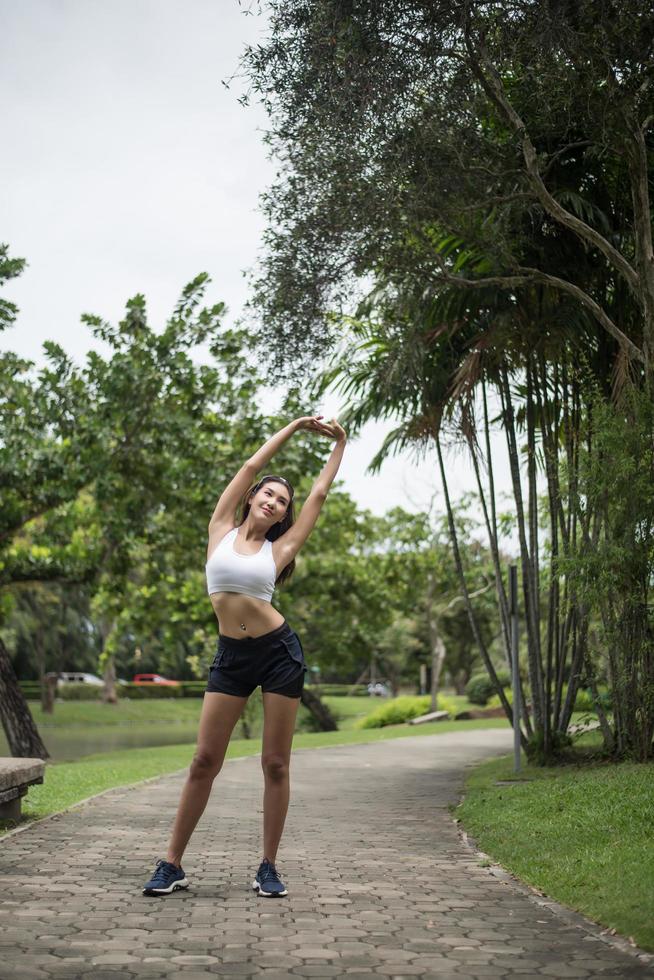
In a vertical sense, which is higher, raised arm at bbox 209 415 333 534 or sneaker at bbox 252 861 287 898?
raised arm at bbox 209 415 333 534

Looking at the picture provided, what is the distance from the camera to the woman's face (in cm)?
→ 563

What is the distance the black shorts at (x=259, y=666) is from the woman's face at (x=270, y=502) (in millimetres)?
585

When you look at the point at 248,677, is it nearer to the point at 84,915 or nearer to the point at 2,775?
the point at 84,915

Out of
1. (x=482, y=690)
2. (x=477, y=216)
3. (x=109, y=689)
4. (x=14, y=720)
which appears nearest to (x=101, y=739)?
(x=14, y=720)

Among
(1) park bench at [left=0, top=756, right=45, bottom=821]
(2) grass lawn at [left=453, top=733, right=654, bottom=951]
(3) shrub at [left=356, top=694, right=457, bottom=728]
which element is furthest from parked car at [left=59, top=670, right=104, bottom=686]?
(1) park bench at [left=0, top=756, right=45, bottom=821]

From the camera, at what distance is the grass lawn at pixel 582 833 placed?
5.28 m

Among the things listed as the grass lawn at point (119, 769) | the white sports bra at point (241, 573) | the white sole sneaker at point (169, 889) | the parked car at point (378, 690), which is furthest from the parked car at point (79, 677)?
the white sports bra at point (241, 573)

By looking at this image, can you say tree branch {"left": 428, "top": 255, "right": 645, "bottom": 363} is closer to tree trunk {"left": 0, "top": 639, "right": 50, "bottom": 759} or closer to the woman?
the woman

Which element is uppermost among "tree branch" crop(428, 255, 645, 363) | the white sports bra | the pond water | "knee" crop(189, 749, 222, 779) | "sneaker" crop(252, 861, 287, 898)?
"tree branch" crop(428, 255, 645, 363)

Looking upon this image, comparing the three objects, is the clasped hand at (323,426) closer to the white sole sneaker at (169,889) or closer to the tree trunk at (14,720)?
the white sole sneaker at (169,889)

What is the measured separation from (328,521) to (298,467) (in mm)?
10112

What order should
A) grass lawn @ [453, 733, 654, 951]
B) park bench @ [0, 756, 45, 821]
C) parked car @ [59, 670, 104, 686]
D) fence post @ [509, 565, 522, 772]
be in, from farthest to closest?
1. parked car @ [59, 670, 104, 686]
2. fence post @ [509, 565, 522, 772]
3. park bench @ [0, 756, 45, 821]
4. grass lawn @ [453, 733, 654, 951]

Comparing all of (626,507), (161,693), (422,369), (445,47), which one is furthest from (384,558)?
(161,693)

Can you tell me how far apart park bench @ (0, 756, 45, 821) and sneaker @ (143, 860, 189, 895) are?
2.46 metres
